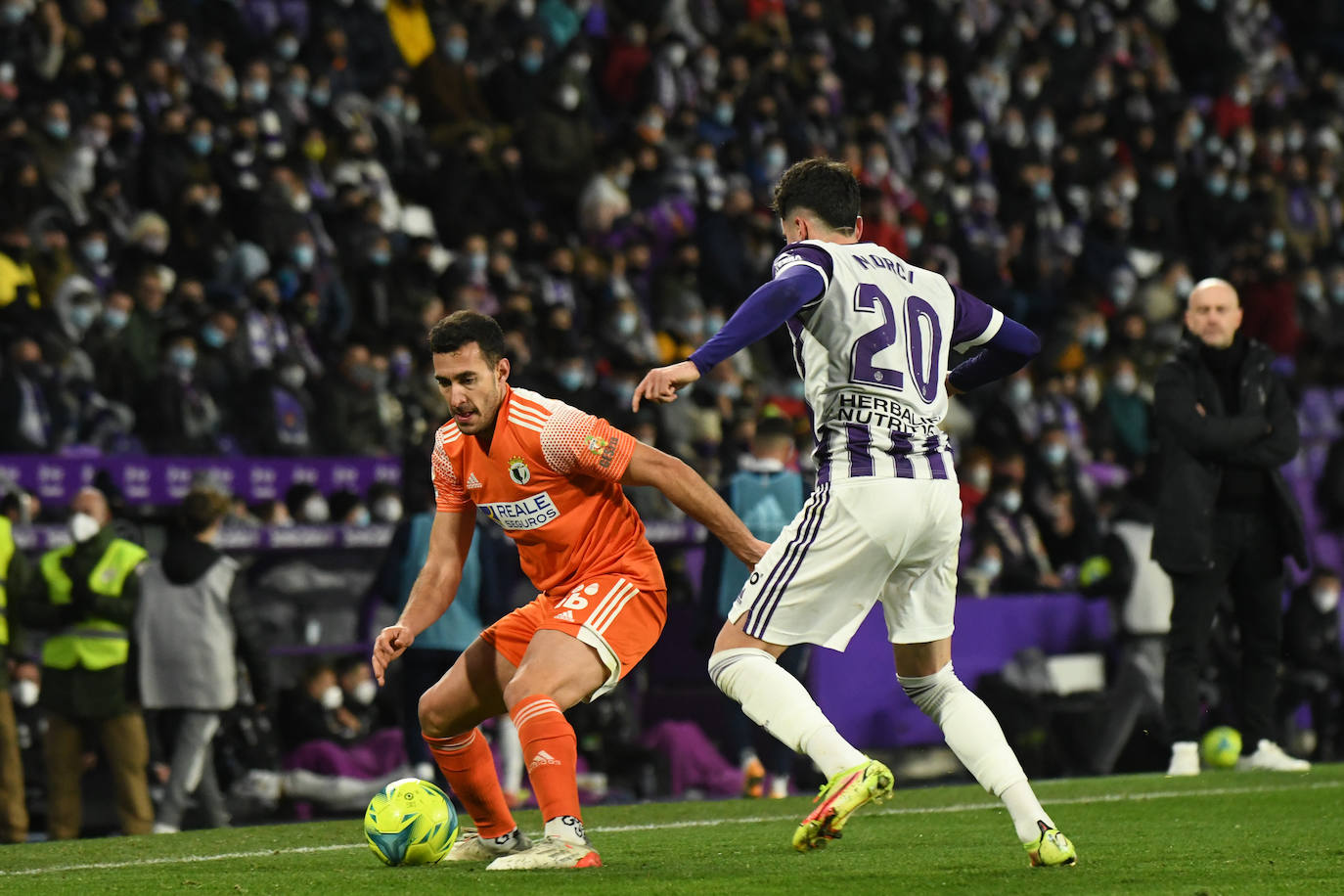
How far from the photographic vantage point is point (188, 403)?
13.4 m

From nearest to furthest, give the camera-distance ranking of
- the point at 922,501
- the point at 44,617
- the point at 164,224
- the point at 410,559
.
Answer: the point at 922,501 → the point at 44,617 → the point at 410,559 → the point at 164,224

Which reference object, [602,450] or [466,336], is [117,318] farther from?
[602,450]

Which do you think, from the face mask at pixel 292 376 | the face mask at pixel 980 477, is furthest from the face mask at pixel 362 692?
the face mask at pixel 980 477

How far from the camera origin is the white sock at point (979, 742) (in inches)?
235

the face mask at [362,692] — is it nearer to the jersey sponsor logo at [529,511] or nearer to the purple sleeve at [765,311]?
the jersey sponsor logo at [529,511]

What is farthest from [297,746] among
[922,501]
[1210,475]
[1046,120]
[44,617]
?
[1046,120]

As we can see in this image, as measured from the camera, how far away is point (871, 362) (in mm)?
6047

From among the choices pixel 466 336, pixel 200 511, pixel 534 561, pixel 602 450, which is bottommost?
pixel 534 561

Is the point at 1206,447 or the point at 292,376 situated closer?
the point at 1206,447

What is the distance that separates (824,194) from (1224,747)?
6.11 metres

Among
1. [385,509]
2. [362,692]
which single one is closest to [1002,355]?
[362,692]

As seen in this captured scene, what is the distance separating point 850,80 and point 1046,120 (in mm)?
2521

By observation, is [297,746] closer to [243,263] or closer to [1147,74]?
[243,263]

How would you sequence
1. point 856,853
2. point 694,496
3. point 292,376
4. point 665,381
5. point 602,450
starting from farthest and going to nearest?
point 292,376, point 856,853, point 602,450, point 694,496, point 665,381
